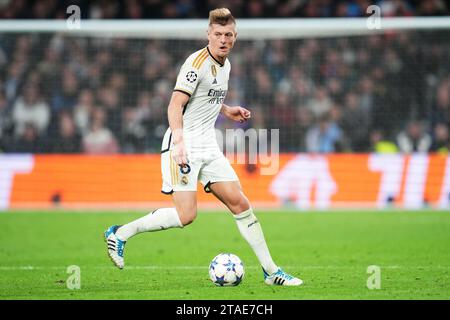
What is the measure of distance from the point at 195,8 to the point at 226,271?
46.6ft

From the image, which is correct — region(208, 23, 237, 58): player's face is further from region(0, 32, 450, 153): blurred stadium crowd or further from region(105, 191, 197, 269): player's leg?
region(0, 32, 450, 153): blurred stadium crowd

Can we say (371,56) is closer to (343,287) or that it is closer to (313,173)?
(313,173)

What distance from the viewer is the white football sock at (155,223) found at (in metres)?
8.21

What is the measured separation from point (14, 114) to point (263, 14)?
21.0 feet

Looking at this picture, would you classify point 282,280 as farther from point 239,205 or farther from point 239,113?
point 239,113

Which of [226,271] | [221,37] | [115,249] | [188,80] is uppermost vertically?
[221,37]

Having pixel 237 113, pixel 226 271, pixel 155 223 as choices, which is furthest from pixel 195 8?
pixel 226 271

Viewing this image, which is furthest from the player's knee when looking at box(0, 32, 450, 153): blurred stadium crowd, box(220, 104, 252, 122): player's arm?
box(0, 32, 450, 153): blurred stadium crowd

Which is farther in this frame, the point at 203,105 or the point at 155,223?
the point at 203,105

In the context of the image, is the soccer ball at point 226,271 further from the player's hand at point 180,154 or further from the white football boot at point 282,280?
the player's hand at point 180,154

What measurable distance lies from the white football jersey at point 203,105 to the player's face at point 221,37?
0.10 meters

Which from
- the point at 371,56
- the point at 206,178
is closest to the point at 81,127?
the point at 371,56

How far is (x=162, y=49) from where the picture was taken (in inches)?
788

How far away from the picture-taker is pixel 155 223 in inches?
326
